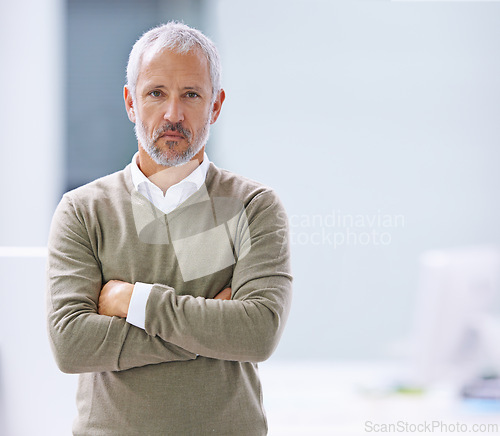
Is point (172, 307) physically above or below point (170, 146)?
below

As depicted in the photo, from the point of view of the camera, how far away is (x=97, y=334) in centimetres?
144

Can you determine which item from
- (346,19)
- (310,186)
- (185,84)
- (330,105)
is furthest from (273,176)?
(185,84)

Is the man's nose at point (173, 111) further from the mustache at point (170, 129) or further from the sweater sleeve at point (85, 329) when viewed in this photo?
the sweater sleeve at point (85, 329)

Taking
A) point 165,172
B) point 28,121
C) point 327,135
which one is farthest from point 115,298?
point 327,135

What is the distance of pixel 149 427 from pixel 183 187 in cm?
61

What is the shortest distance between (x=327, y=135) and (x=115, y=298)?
123cm

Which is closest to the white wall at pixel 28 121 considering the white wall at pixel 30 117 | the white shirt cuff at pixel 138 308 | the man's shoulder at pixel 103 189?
the white wall at pixel 30 117

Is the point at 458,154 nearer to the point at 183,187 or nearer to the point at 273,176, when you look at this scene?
the point at 273,176

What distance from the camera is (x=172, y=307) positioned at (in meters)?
1.43

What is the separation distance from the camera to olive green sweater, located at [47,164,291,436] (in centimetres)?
143

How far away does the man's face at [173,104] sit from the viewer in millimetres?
1566

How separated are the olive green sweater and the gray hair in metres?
0.30

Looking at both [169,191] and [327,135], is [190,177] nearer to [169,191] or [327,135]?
[169,191]

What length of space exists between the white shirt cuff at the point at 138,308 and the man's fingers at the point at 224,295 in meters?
0.18
